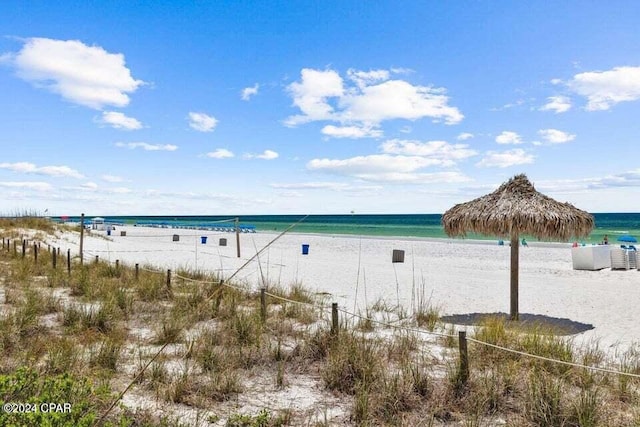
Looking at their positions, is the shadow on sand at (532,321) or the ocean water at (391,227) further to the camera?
the ocean water at (391,227)

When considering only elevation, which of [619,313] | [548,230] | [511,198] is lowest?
[619,313]

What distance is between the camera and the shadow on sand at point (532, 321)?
19.9ft

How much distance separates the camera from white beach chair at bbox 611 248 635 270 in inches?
506

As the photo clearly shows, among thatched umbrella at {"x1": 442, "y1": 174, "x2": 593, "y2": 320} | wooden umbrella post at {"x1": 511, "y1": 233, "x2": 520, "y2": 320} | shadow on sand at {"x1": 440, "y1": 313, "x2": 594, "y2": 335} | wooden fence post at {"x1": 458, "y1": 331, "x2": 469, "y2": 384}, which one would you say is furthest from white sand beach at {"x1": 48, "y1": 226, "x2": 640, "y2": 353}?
wooden fence post at {"x1": 458, "y1": 331, "x2": 469, "y2": 384}

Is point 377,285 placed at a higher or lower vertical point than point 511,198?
lower

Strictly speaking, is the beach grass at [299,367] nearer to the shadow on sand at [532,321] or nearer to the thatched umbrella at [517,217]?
the shadow on sand at [532,321]

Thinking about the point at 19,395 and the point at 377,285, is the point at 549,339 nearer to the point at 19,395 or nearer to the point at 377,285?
the point at 19,395

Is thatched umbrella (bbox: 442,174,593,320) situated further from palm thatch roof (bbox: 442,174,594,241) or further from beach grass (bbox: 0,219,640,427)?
beach grass (bbox: 0,219,640,427)

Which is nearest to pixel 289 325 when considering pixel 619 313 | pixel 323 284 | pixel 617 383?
pixel 617 383

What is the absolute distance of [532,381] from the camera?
336 centimetres

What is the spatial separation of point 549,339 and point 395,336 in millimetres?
1493

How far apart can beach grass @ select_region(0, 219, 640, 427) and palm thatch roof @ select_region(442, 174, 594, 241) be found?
145 centimetres

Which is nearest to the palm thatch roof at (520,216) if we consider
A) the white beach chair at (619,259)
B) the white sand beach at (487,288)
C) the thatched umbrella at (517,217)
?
the thatched umbrella at (517,217)

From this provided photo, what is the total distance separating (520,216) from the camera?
635cm
